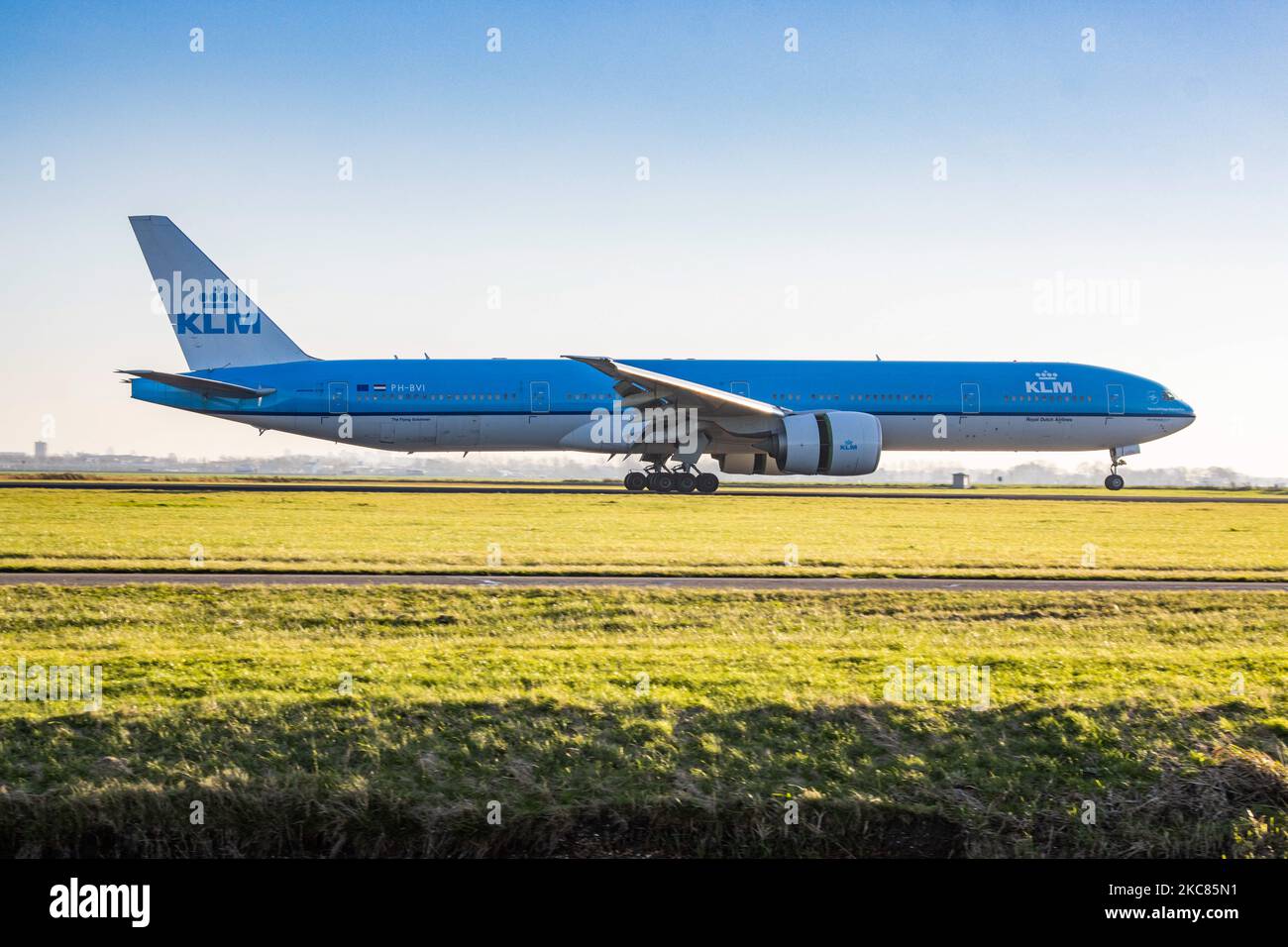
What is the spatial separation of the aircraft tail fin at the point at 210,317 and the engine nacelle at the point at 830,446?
1996cm

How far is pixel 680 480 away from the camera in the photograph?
Answer: 121ft

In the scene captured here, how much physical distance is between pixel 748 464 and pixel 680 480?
2.53 meters

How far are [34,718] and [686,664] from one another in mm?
5995

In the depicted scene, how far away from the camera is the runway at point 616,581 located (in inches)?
616

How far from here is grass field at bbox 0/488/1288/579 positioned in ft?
59.6

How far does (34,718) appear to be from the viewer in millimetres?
9188

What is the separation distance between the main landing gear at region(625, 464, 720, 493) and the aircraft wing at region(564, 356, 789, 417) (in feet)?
9.47
